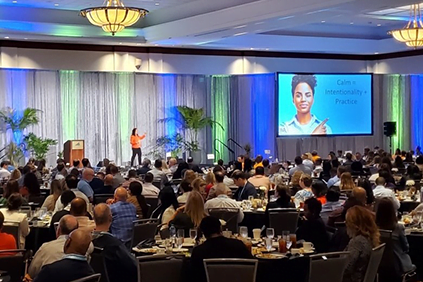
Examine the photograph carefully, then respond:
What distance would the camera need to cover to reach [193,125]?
23.1 metres

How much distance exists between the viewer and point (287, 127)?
23922 millimetres

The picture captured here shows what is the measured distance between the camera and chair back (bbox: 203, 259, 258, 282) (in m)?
5.49

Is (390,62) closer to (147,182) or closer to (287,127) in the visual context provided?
(287,127)

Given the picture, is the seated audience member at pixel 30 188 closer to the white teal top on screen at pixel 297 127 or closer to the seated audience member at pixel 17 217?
the seated audience member at pixel 17 217

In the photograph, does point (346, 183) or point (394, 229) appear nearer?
point (394, 229)

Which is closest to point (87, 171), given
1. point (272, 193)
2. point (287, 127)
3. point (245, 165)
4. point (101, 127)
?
point (272, 193)

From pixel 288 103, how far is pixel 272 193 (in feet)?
39.3

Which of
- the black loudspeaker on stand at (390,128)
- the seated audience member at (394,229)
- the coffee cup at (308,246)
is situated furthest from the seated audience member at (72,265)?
the black loudspeaker on stand at (390,128)

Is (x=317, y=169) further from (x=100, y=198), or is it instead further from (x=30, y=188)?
(x=30, y=188)

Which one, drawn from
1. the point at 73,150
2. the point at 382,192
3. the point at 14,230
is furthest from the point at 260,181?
the point at 73,150

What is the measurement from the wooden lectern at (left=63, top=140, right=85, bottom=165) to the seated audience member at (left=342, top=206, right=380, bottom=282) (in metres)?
15.1

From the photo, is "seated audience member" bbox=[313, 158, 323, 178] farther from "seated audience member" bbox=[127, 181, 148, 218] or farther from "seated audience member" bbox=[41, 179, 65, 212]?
"seated audience member" bbox=[41, 179, 65, 212]

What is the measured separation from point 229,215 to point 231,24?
30.7ft

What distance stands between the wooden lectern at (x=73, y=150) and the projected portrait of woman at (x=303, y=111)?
697 centimetres
